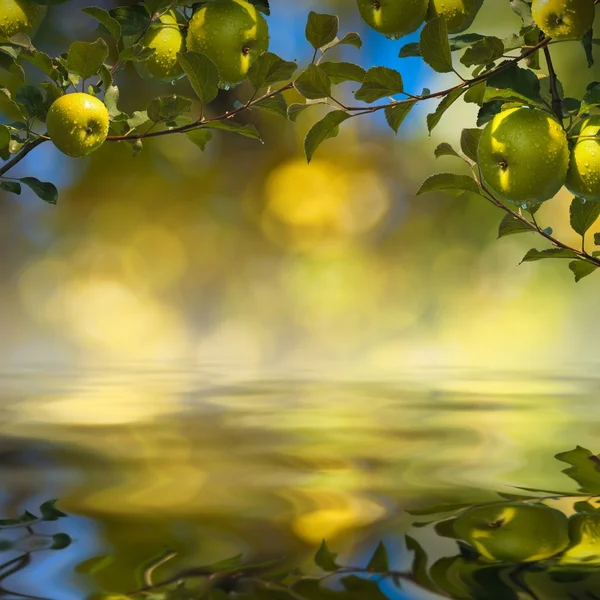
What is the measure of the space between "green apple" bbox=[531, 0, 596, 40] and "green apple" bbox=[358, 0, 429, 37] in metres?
0.07

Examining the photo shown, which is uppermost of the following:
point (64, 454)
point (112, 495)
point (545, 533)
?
point (64, 454)

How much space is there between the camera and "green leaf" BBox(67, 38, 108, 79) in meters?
0.50

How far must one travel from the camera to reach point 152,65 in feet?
1.73

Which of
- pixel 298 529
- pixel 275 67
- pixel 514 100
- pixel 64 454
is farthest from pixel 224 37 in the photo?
pixel 64 454

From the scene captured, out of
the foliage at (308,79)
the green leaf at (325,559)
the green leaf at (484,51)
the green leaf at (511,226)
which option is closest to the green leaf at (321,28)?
the foliage at (308,79)

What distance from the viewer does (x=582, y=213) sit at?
623 millimetres

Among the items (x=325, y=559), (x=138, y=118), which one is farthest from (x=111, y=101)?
(x=325, y=559)

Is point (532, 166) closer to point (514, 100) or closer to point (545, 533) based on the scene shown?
point (514, 100)

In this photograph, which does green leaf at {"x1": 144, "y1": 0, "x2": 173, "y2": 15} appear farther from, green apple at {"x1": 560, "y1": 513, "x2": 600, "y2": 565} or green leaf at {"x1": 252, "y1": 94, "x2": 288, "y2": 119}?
green apple at {"x1": 560, "y1": 513, "x2": 600, "y2": 565}

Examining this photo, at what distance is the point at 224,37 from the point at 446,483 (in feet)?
1.53

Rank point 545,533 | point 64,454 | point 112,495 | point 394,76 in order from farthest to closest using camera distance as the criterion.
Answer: point 64,454, point 112,495, point 545,533, point 394,76

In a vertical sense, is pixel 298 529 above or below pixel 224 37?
below

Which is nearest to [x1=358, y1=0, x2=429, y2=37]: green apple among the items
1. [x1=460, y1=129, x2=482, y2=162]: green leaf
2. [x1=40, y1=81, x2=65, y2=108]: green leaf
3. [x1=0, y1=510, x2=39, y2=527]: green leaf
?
[x1=460, y1=129, x2=482, y2=162]: green leaf

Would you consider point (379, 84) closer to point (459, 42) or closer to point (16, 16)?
point (459, 42)
